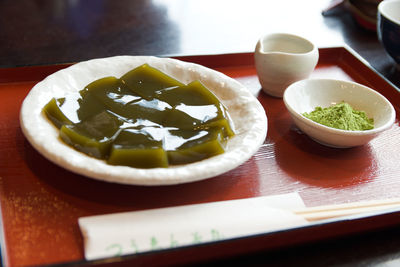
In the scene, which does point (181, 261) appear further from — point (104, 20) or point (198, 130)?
point (104, 20)

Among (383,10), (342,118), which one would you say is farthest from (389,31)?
(342,118)

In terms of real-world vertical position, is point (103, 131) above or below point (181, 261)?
above

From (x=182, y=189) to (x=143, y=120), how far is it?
0.75 ft

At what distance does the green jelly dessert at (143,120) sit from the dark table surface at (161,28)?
0.44 metres

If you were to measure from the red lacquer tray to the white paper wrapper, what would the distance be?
24 millimetres

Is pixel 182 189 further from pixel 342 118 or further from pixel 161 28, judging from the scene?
pixel 161 28

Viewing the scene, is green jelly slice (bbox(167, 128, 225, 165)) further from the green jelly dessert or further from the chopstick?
the chopstick

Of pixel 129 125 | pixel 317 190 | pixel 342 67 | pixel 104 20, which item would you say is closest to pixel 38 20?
pixel 104 20

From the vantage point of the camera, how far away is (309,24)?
8.09ft

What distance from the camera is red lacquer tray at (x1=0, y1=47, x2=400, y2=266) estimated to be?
857 mm

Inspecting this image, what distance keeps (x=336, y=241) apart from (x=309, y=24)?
1.76 m

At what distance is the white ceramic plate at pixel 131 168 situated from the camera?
92 centimetres

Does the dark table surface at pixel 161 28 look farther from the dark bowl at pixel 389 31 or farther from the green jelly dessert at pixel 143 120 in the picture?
the green jelly dessert at pixel 143 120

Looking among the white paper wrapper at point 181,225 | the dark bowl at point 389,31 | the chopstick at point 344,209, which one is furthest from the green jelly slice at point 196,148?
the dark bowl at point 389,31
